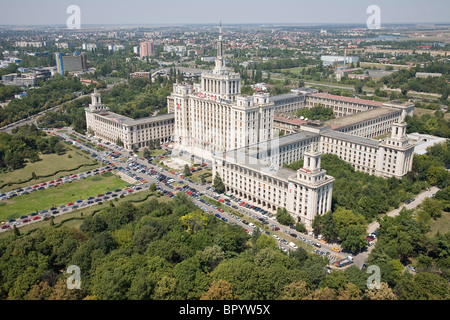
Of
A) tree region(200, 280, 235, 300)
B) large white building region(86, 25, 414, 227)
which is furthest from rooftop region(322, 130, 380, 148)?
tree region(200, 280, 235, 300)

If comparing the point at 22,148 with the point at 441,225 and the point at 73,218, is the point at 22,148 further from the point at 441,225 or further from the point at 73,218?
the point at 441,225

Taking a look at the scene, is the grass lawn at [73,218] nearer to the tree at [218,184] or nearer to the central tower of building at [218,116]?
the tree at [218,184]

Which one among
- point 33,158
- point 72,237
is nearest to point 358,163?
point 72,237

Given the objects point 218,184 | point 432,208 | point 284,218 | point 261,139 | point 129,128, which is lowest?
point 284,218

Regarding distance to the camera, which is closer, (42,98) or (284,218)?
(284,218)

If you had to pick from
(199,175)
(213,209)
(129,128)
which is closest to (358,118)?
(199,175)
